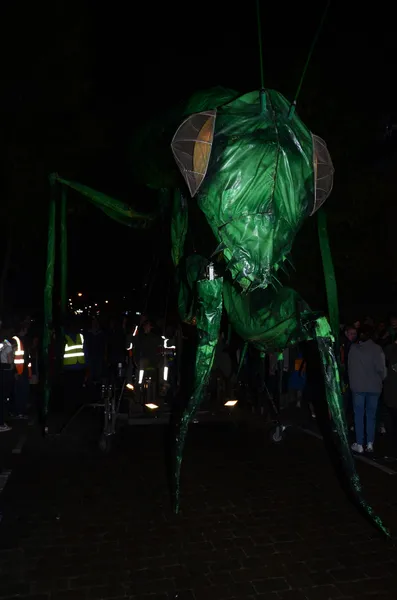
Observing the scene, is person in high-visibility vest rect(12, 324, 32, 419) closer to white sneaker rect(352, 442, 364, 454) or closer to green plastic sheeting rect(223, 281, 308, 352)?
white sneaker rect(352, 442, 364, 454)

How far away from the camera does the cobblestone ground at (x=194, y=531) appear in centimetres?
352

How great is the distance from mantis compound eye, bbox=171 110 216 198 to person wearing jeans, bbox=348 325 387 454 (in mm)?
4650

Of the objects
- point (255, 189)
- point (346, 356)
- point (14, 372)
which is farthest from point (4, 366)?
point (255, 189)

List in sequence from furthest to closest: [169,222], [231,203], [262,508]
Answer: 1. [262,508]
2. [169,222]
3. [231,203]

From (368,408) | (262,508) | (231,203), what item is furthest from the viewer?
(368,408)

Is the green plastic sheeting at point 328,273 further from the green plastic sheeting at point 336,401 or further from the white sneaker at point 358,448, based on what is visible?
the white sneaker at point 358,448

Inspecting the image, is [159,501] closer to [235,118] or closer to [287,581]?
[287,581]

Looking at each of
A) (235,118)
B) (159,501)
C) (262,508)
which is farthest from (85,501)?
(235,118)

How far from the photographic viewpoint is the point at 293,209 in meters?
3.49

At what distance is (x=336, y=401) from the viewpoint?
3881mm

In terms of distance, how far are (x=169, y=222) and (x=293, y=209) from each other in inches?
45.4

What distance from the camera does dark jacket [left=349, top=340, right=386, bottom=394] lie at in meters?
7.18

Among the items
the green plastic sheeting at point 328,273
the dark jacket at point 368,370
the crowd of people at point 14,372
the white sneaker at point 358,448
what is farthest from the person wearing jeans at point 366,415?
the crowd of people at point 14,372

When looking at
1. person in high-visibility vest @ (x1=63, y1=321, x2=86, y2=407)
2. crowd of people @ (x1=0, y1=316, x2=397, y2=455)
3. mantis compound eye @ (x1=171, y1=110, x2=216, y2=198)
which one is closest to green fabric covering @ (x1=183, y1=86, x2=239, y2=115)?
mantis compound eye @ (x1=171, y1=110, x2=216, y2=198)
